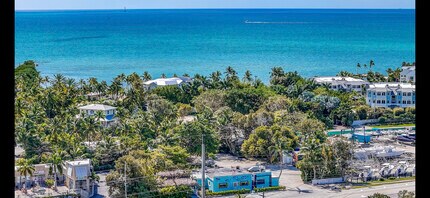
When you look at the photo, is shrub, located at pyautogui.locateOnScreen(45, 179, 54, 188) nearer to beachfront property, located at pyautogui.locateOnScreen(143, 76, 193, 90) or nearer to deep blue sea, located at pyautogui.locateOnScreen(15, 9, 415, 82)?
beachfront property, located at pyautogui.locateOnScreen(143, 76, 193, 90)

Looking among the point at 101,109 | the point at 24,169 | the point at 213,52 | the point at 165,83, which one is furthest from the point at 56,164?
the point at 213,52

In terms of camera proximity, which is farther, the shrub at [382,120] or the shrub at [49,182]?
the shrub at [382,120]

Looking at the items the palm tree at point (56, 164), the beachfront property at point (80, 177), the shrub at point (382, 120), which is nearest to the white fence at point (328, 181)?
the beachfront property at point (80, 177)

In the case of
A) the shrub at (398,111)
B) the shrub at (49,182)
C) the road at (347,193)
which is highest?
the shrub at (398,111)

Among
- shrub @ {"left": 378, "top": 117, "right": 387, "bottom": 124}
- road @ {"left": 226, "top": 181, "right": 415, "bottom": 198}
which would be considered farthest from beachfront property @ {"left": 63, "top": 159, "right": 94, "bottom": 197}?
shrub @ {"left": 378, "top": 117, "right": 387, "bottom": 124}

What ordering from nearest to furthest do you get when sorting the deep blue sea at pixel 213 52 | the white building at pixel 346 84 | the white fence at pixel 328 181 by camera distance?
the white fence at pixel 328 181 < the white building at pixel 346 84 < the deep blue sea at pixel 213 52

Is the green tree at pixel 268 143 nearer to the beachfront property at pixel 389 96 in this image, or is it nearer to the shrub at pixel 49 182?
the shrub at pixel 49 182

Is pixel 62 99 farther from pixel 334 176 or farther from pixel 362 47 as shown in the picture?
pixel 362 47
